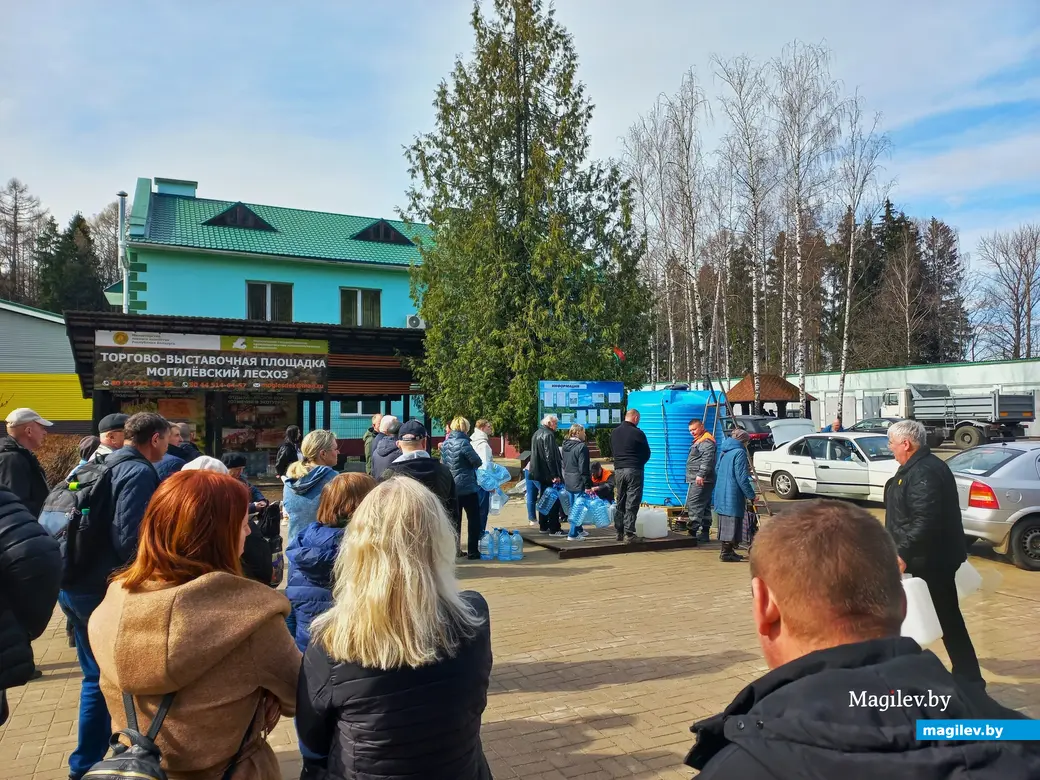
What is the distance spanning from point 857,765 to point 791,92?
33.5 meters

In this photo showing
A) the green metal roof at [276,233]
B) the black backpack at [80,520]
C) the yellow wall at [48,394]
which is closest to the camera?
the black backpack at [80,520]

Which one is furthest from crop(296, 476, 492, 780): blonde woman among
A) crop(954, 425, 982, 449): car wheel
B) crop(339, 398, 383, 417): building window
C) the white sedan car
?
crop(954, 425, 982, 449): car wheel

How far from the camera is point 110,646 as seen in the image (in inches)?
85.8

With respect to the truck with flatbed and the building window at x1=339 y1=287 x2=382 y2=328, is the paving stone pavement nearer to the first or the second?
the building window at x1=339 y1=287 x2=382 y2=328

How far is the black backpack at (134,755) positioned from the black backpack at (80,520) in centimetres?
223

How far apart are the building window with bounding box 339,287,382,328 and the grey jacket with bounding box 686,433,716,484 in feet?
68.1

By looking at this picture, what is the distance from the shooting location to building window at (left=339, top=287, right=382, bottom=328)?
2934 cm

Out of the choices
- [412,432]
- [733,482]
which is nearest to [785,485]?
[733,482]

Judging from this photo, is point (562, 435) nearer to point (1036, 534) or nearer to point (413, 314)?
point (1036, 534)

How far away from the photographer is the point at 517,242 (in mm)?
17984

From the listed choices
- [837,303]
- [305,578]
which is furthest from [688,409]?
[837,303]

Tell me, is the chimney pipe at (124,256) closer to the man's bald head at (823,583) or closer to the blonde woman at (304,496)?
the blonde woman at (304,496)

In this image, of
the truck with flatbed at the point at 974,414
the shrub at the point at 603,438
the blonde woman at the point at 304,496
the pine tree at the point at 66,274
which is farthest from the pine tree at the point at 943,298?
the pine tree at the point at 66,274

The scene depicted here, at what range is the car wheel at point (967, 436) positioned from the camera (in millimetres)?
30184
